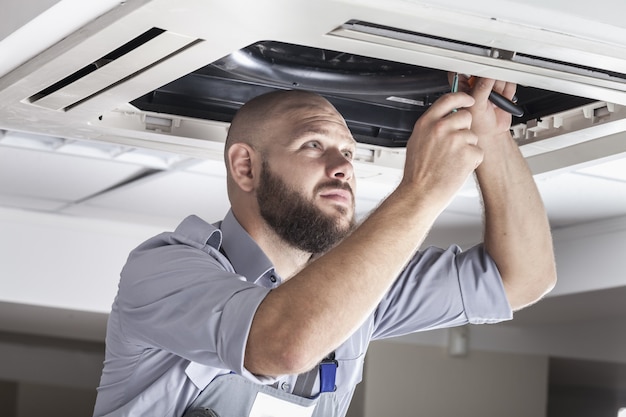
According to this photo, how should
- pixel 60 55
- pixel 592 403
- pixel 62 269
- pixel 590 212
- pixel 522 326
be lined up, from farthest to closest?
pixel 592 403, pixel 522 326, pixel 62 269, pixel 590 212, pixel 60 55

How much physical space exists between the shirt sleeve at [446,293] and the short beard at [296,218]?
18 cm

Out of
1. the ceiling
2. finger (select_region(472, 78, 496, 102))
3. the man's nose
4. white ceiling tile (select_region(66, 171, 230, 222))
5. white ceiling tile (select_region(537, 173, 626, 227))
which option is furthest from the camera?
white ceiling tile (select_region(66, 171, 230, 222))

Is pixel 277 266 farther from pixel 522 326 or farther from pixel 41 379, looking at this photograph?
pixel 41 379

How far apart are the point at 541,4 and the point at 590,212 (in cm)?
184

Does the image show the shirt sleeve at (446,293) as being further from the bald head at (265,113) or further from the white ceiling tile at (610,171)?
the white ceiling tile at (610,171)

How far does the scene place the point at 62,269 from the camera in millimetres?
3250

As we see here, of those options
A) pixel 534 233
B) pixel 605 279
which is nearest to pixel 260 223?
pixel 534 233

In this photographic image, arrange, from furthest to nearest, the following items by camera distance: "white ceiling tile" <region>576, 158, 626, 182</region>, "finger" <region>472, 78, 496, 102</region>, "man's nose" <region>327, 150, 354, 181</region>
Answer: "white ceiling tile" <region>576, 158, 626, 182</region> < "man's nose" <region>327, 150, 354, 181</region> < "finger" <region>472, 78, 496, 102</region>

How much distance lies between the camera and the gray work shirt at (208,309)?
1012 mm

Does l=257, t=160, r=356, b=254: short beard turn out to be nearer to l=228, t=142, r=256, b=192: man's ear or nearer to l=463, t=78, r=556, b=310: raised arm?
l=228, t=142, r=256, b=192: man's ear

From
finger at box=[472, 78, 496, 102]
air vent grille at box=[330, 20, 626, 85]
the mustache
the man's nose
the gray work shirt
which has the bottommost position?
the gray work shirt

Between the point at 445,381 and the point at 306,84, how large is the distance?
3579 millimetres

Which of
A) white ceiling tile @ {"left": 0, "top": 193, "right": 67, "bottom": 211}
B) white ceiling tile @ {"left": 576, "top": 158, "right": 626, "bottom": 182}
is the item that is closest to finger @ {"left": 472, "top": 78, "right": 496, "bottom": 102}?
white ceiling tile @ {"left": 576, "top": 158, "right": 626, "bottom": 182}

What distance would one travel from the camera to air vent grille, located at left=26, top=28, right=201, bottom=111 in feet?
2.89
